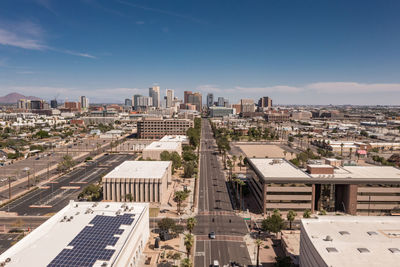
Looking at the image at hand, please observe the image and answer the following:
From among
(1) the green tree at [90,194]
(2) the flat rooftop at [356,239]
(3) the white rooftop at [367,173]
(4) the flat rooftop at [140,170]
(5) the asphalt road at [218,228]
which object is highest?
(3) the white rooftop at [367,173]

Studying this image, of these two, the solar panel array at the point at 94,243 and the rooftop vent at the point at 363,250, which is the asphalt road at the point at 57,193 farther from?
the rooftop vent at the point at 363,250

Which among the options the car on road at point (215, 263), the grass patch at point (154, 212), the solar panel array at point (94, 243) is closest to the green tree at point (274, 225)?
the car on road at point (215, 263)

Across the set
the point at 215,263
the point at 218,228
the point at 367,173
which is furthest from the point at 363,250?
the point at 367,173

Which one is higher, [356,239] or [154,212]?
[356,239]

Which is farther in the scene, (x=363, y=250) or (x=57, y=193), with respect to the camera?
(x=57, y=193)

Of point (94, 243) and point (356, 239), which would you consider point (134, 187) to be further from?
point (356, 239)

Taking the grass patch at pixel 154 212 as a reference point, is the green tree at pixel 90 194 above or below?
above

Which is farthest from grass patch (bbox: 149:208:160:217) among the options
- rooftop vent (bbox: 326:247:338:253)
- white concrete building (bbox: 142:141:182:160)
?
white concrete building (bbox: 142:141:182:160)
